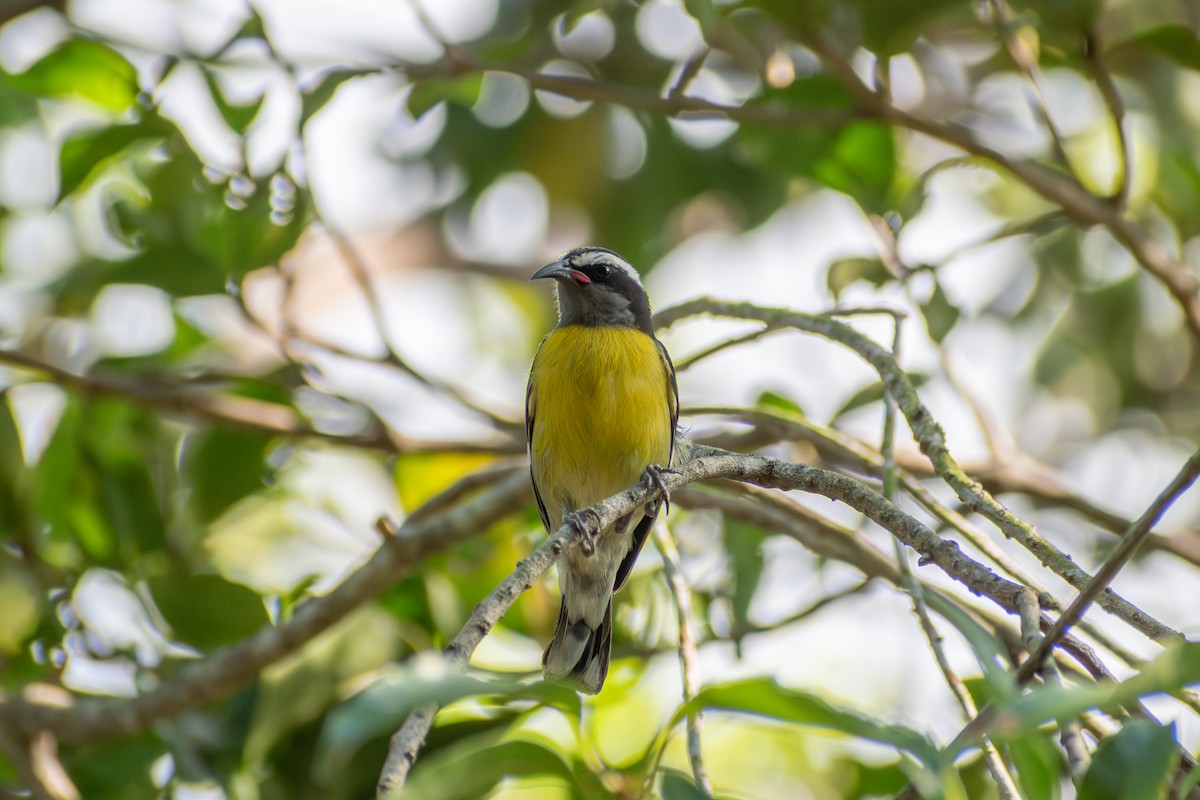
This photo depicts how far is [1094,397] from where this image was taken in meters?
6.73

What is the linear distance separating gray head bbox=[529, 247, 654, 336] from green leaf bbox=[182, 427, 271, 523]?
52.5 inches

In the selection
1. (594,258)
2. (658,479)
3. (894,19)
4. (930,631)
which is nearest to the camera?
(930,631)

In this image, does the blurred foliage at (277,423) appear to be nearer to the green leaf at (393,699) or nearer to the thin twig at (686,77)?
the thin twig at (686,77)

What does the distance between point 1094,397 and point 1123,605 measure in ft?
16.6

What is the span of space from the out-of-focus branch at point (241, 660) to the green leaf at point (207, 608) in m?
0.15

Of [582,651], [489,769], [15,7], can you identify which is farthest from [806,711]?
[15,7]

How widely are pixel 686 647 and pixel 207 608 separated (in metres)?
2.03

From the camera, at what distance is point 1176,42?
4.15m

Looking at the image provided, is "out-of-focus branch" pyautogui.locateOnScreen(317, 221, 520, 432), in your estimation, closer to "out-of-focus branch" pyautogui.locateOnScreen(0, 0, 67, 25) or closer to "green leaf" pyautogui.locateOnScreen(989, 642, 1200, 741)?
"out-of-focus branch" pyautogui.locateOnScreen(0, 0, 67, 25)

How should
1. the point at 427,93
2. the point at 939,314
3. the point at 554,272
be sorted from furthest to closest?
the point at 554,272
the point at 427,93
the point at 939,314

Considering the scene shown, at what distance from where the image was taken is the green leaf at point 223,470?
4688mm

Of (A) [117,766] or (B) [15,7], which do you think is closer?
(A) [117,766]

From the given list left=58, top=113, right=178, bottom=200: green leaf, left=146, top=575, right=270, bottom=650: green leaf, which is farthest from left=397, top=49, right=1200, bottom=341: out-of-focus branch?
left=146, top=575, right=270, bottom=650: green leaf

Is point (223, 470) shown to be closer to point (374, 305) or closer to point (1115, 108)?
point (374, 305)
